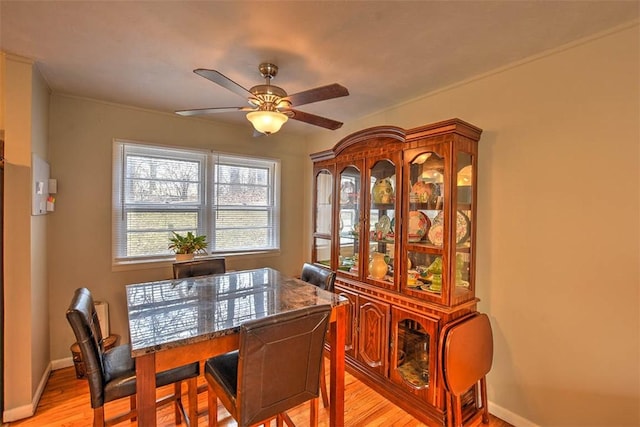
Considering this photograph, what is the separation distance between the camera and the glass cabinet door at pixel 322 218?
312 centimetres

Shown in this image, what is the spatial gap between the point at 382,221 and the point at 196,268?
68.4 inches

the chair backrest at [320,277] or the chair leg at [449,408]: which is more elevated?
the chair backrest at [320,277]

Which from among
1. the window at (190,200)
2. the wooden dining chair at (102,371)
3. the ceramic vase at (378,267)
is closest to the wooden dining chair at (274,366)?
the wooden dining chair at (102,371)

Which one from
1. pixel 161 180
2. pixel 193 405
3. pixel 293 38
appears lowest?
pixel 193 405

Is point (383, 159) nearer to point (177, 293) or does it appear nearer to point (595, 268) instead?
point (595, 268)

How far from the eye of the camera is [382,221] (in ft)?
8.50

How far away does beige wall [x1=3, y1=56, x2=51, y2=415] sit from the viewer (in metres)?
1.99

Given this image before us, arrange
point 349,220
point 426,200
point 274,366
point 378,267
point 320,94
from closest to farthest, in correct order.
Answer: point 274,366
point 320,94
point 426,200
point 378,267
point 349,220

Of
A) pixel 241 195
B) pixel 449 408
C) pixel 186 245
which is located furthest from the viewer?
pixel 241 195

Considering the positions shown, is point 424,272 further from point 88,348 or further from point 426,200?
point 88,348

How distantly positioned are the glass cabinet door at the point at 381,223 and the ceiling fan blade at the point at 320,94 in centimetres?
92

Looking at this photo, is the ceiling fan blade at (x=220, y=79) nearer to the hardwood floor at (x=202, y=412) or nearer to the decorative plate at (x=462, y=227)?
the decorative plate at (x=462, y=227)

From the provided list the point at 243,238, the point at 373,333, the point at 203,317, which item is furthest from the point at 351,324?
the point at 243,238

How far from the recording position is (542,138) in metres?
1.91
